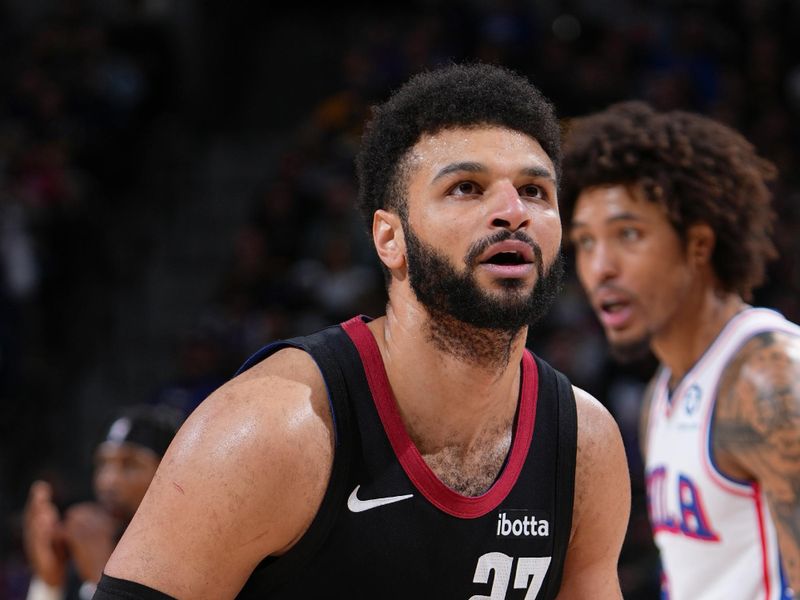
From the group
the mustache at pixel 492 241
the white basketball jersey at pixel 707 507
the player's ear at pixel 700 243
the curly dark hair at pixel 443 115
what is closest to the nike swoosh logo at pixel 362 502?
the mustache at pixel 492 241

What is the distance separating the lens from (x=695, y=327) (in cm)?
356

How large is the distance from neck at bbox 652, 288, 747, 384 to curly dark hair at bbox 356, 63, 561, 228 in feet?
3.98

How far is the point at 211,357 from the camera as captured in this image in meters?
7.59

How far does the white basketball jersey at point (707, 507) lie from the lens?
10.4 feet

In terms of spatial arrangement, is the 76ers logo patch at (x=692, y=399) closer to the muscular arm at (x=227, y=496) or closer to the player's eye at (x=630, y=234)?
the player's eye at (x=630, y=234)

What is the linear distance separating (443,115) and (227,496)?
934 mm

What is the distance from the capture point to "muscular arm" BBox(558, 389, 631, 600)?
2570 mm

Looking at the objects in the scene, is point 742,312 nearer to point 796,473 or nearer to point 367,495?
point 796,473

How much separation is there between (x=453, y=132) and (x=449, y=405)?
1.95 feet

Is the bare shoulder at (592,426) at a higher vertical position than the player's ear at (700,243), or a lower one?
lower

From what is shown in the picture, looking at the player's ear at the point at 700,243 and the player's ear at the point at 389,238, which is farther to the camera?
the player's ear at the point at 700,243

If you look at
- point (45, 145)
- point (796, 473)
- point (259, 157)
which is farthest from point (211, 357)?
point (796, 473)

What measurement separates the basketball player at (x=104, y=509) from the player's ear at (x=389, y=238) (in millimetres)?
2042

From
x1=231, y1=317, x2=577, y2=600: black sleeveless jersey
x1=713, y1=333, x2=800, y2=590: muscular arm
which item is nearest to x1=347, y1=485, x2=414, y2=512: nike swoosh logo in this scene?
x1=231, y1=317, x2=577, y2=600: black sleeveless jersey
